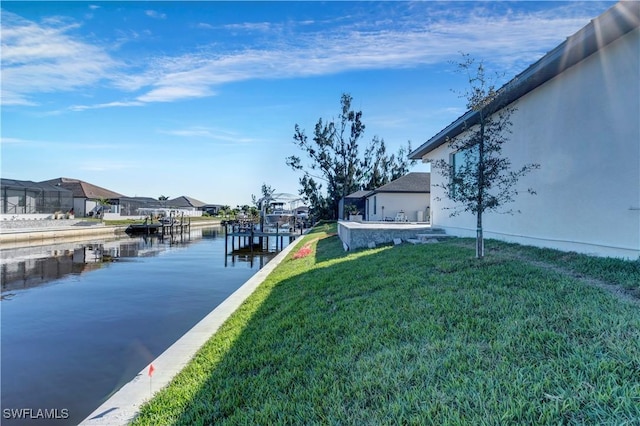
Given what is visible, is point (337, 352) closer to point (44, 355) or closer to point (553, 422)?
point (553, 422)

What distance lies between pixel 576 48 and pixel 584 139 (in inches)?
58.8

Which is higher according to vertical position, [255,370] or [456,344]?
[456,344]

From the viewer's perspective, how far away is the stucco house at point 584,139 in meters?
5.36

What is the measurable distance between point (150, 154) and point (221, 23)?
54.6ft

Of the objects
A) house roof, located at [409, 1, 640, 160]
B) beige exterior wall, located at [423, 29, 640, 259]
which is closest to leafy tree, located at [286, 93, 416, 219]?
beige exterior wall, located at [423, 29, 640, 259]

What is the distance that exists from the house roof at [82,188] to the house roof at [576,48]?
179ft

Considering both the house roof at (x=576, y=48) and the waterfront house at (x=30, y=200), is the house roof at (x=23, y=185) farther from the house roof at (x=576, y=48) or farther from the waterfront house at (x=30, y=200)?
the house roof at (x=576, y=48)

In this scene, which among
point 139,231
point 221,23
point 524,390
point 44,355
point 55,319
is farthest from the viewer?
point 139,231

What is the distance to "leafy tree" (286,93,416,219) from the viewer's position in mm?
41062

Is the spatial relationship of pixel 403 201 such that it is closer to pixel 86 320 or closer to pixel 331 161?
pixel 86 320

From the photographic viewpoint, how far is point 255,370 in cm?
411

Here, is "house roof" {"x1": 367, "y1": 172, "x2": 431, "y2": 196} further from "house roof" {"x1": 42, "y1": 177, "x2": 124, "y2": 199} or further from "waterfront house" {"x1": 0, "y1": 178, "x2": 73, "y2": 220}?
"house roof" {"x1": 42, "y1": 177, "x2": 124, "y2": 199}

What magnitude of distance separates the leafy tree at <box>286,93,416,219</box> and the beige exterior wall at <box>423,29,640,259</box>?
106ft

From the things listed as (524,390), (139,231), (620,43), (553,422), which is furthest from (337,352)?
(139,231)
